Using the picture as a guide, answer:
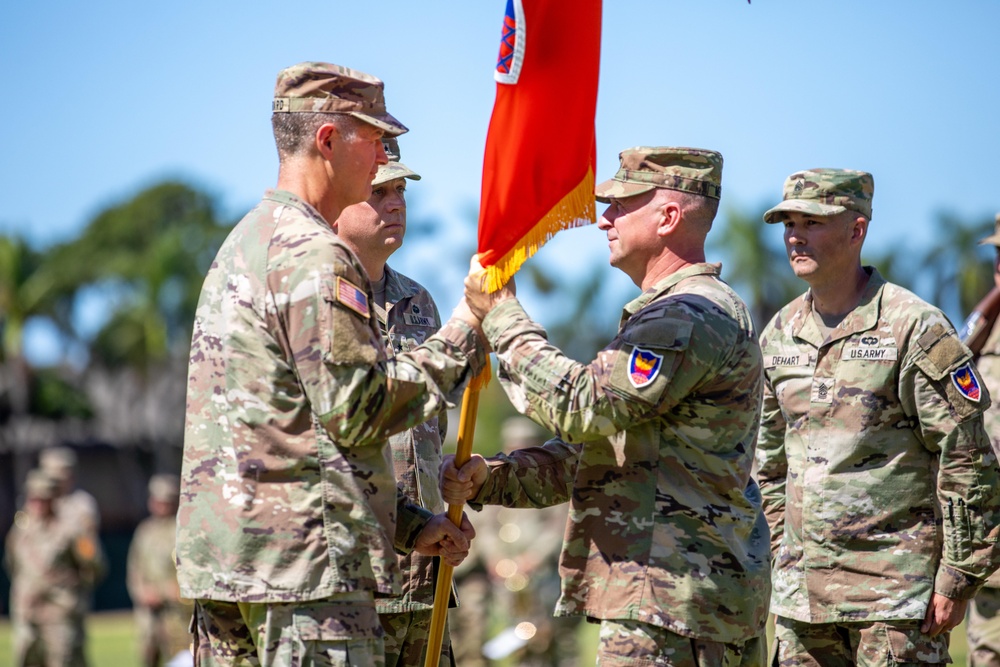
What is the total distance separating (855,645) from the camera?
18.4 feet

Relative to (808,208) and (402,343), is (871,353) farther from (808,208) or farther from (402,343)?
(402,343)

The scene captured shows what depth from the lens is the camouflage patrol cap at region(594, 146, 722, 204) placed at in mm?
4773

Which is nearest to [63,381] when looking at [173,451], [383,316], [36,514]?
[173,451]

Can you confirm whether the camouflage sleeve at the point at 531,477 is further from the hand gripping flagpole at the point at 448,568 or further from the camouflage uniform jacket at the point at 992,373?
the camouflage uniform jacket at the point at 992,373

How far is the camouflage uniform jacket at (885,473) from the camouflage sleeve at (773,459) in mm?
270

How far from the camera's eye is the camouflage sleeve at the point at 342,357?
3785mm

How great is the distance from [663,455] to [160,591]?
12908 millimetres

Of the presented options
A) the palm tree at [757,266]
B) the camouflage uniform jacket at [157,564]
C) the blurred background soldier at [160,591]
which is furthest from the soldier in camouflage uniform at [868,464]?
the palm tree at [757,266]

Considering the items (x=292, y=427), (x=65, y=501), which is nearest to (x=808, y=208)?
(x=292, y=427)

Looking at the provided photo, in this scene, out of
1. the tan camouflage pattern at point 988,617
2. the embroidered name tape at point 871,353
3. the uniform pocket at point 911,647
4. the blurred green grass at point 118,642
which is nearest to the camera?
the uniform pocket at point 911,647

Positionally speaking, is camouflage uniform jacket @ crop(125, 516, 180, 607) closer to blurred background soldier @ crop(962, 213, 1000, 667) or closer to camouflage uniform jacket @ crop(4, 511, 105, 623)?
camouflage uniform jacket @ crop(4, 511, 105, 623)

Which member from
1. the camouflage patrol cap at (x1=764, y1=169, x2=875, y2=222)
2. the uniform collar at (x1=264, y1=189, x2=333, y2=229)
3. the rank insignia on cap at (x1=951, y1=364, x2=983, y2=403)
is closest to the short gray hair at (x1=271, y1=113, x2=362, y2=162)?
the uniform collar at (x1=264, y1=189, x2=333, y2=229)

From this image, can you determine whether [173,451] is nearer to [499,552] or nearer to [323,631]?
[499,552]

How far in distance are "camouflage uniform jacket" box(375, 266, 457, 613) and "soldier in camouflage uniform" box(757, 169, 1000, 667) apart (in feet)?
5.49
